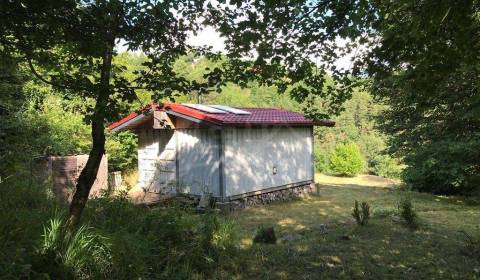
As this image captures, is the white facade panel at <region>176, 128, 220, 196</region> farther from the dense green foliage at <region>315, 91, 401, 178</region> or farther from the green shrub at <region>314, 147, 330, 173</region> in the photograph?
the dense green foliage at <region>315, 91, 401, 178</region>

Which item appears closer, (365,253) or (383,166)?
(365,253)

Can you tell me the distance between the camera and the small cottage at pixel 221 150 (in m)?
11.4

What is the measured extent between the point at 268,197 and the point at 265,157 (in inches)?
52.1

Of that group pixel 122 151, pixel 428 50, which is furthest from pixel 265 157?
pixel 428 50

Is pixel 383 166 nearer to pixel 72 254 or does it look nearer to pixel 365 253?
pixel 365 253

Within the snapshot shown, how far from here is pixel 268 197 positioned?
12969 mm

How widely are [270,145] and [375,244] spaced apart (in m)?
7.19

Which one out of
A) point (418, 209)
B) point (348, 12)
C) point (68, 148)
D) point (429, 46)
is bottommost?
point (418, 209)

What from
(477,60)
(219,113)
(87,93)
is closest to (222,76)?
(87,93)

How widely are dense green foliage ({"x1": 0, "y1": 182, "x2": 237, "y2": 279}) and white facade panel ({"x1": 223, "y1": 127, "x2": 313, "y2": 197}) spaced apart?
18.6ft

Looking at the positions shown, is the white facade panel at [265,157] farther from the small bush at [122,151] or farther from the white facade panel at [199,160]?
the small bush at [122,151]

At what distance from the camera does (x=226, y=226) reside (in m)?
5.56

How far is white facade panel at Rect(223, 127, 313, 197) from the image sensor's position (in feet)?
38.1

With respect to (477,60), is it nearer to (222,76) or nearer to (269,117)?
(222,76)
